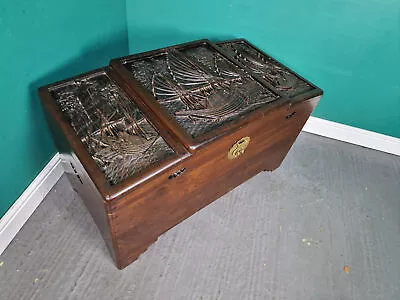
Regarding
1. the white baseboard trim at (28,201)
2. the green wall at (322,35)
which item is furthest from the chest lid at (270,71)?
the white baseboard trim at (28,201)

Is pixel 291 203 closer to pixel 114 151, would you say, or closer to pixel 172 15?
pixel 114 151

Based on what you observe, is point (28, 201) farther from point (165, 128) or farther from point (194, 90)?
point (194, 90)

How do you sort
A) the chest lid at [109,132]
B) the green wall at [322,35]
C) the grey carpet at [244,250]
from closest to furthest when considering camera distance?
1. the chest lid at [109,132]
2. the grey carpet at [244,250]
3. the green wall at [322,35]

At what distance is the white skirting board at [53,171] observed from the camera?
0.99 meters

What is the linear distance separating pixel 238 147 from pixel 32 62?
0.71 meters

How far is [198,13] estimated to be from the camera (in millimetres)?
1313

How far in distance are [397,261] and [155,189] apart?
40.1 inches

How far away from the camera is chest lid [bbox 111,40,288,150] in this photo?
850mm

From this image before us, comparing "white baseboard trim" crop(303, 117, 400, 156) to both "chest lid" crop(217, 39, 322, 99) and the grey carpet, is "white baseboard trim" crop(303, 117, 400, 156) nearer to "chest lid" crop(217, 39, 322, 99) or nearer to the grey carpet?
the grey carpet

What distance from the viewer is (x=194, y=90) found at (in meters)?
0.96

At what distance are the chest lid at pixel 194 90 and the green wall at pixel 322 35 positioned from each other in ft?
0.90

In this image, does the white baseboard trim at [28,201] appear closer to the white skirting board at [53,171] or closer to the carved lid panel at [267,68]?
the white skirting board at [53,171]

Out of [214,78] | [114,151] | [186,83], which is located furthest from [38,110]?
[214,78]

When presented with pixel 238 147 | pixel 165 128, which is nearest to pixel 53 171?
pixel 165 128
